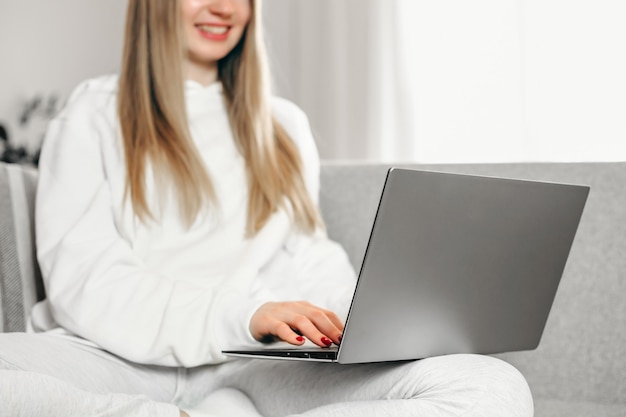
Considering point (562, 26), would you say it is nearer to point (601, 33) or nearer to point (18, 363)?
point (601, 33)

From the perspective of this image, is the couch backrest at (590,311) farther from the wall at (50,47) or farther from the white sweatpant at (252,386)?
the wall at (50,47)

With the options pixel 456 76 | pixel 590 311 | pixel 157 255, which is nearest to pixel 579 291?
pixel 590 311

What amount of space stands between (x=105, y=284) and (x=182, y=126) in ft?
1.14

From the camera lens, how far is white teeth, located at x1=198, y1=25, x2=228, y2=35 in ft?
4.83

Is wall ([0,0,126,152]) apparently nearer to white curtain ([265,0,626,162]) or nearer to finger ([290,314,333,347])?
white curtain ([265,0,626,162])

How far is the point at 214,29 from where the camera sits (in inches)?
58.3

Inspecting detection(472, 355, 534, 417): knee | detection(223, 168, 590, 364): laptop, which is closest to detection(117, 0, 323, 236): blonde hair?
detection(223, 168, 590, 364): laptop

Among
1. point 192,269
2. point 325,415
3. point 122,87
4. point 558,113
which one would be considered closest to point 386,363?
point 325,415

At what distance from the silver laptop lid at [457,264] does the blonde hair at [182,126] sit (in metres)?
0.53

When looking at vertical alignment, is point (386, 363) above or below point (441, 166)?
below

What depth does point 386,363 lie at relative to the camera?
985 mm

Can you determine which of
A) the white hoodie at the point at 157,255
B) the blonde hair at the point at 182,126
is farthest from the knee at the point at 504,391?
the blonde hair at the point at 182,126

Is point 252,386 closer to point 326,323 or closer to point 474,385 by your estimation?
point 326,323

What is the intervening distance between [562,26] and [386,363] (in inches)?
90.6
